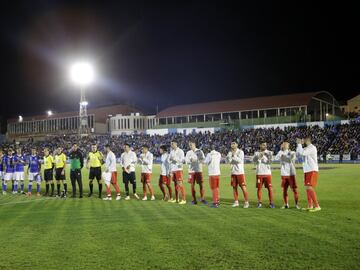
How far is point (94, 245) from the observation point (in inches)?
311

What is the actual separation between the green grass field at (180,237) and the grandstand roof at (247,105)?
1719 inches

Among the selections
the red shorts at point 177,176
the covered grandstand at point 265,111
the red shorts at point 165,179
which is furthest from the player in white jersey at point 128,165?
the covered grandstand at point 265,111

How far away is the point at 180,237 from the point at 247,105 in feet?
174

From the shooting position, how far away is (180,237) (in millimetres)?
8367

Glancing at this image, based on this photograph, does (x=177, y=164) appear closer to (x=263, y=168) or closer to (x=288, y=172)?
(x=263, y=168)

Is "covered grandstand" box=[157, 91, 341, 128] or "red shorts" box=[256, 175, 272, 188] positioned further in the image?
"covered grandstand" box=[157, 91, 341, 128]

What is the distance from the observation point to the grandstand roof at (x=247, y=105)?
55122 millimetres

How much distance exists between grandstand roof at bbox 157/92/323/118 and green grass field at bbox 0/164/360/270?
43.7m

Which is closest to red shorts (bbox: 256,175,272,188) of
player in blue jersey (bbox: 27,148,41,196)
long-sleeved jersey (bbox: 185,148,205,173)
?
long-sleeved jersey (bbox: 185,148,205,173)

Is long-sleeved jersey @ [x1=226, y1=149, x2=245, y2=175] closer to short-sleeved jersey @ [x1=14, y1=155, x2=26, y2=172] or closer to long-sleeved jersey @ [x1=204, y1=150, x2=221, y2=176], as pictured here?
long-sleeved jersey @ [x1=204, y1=150, x2=221, y2=176]

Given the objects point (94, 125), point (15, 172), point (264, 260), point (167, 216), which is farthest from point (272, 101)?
point (264, 260)

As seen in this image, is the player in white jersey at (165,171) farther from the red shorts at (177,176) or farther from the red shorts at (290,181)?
the red shorts at (290,181)

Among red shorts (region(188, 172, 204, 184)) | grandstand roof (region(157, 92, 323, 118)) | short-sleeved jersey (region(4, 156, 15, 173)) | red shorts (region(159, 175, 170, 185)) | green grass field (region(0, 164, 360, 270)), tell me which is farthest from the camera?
A: grandstand roof (region(157, 92, 323, 118))

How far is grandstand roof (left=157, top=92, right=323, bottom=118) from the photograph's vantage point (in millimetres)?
55122
